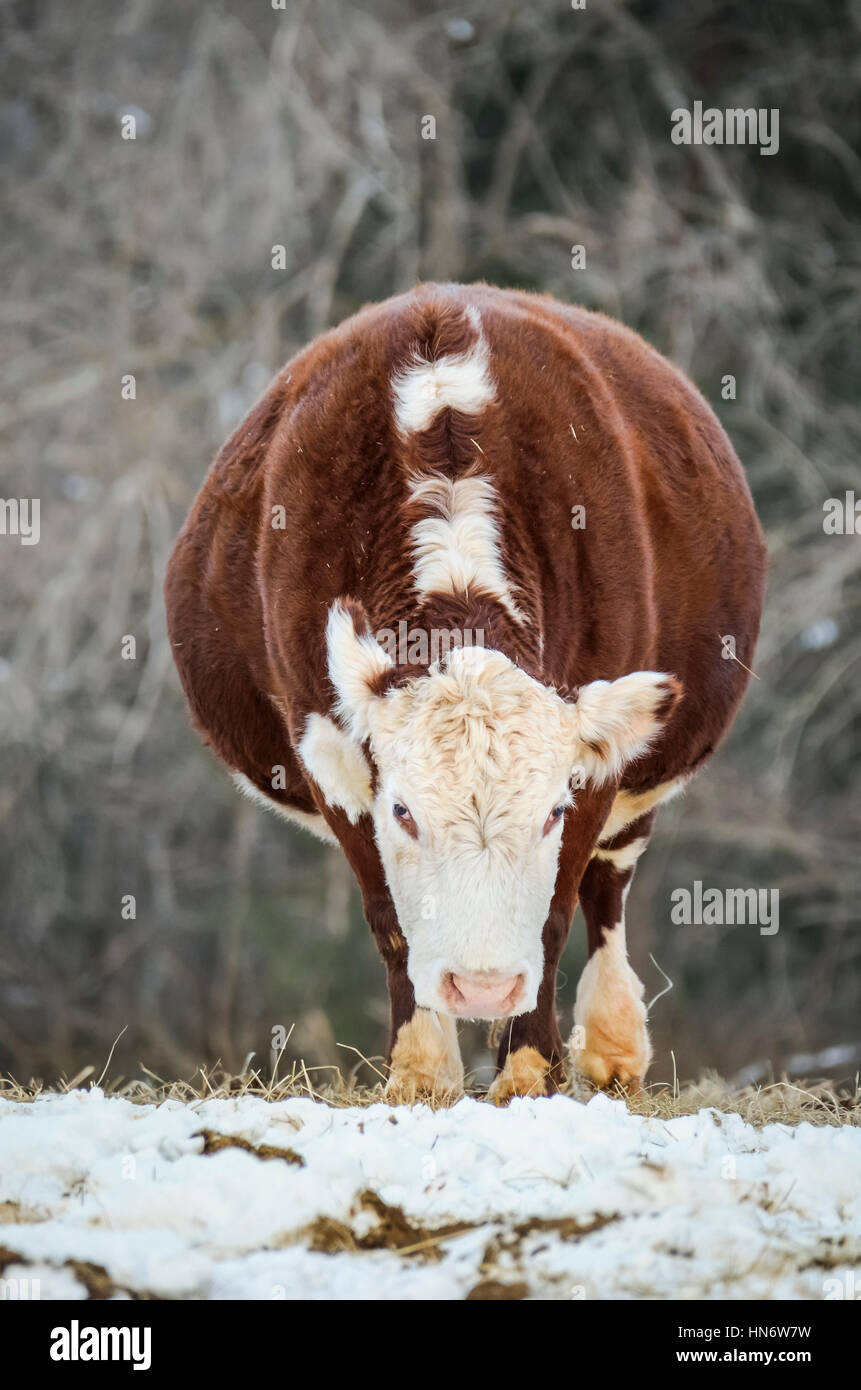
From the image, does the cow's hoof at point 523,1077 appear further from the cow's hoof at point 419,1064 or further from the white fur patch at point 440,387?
the white fur patch at point 440,387

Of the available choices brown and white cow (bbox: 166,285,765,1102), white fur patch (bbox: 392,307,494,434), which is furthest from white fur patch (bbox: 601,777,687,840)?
white fur patch (bbox: 392,307,494,434)

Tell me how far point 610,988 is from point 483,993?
87.9 inches

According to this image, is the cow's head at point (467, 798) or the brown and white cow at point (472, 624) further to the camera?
the brown and white cow at point (472, 624)

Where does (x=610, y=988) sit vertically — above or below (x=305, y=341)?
below

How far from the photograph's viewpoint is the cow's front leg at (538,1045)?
5559 millimetres

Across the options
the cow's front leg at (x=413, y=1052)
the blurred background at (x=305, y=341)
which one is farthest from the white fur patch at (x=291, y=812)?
the blurred background at (x=305, y=341)

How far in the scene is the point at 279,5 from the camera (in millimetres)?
14953

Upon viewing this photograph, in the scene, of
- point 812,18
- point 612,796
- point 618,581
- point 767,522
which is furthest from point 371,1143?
point 812,18

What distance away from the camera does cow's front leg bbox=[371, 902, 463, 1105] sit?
227 inches

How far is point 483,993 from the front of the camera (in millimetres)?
4793

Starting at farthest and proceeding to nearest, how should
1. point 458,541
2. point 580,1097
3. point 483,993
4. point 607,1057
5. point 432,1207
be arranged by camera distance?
point 607,1057, point 580,1097, point 458,541, point 483,993, point 432,1207
